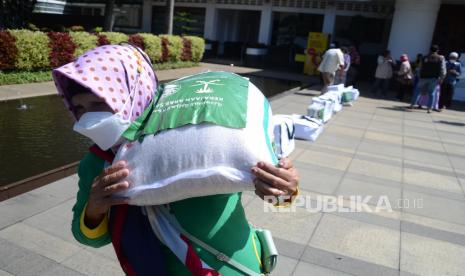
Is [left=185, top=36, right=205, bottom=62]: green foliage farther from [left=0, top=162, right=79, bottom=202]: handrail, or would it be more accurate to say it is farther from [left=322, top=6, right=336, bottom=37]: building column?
[left=0, top=162, right=79, bottom=202]: handrail

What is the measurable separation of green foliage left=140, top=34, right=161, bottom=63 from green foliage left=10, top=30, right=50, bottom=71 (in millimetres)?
4713

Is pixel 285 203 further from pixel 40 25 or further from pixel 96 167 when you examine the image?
pixel 40 25

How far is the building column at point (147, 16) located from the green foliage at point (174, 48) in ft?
32.6

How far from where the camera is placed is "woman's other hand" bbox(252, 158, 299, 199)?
1229 mm

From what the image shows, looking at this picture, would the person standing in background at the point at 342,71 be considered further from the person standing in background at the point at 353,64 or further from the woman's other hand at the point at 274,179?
the woman's other hand at the point at 274,179

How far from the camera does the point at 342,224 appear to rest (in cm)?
446

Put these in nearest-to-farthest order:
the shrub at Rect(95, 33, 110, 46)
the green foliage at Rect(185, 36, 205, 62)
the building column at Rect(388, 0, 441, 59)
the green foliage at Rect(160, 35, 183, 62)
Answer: the shrub at Rect(95, 33, 110, 46) < the building column at Rect(388, 0, 441, 59) < the green foliage at Rect(160, 35, 183, 62) < the green foliage at Rect(185, 36, 205, 62)

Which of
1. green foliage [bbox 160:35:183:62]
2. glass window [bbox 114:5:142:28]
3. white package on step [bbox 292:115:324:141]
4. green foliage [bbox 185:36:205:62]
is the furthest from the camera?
glass window [bbox 114:5:142:28]

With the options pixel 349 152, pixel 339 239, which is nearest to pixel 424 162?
pixel 349 152

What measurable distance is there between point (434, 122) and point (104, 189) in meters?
11.5

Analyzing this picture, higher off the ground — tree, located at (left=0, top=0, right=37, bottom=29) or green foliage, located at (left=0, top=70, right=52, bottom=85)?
tree, located at (left=0, top=0, right=37, bottom=29)

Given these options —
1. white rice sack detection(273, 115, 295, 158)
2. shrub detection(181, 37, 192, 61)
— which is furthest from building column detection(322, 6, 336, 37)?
white rice sack detection(273, 115, 295, 158)

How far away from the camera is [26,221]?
12.8ft

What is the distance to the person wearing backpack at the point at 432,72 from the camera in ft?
38.5
